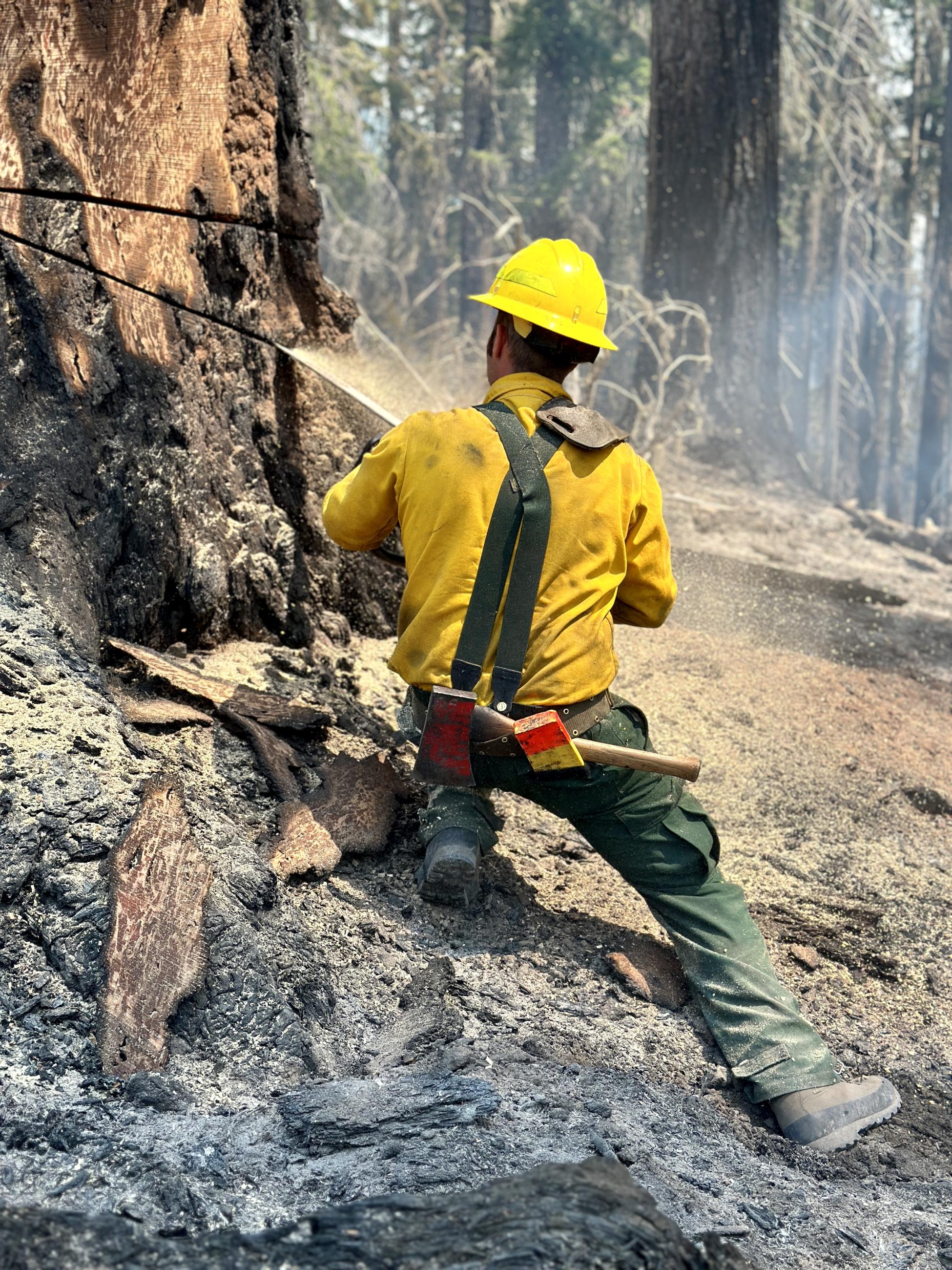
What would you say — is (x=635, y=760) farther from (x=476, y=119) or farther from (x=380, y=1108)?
(x=476, y=119)

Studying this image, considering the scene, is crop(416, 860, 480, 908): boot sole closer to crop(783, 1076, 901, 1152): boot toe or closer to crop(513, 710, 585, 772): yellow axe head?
crop(513, 710, 585, 772): yellow axe head

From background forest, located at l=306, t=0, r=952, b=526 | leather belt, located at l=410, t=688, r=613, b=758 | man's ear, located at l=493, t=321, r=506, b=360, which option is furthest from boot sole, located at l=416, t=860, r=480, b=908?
background forest, located at l=306, t=0, r=952, b=526

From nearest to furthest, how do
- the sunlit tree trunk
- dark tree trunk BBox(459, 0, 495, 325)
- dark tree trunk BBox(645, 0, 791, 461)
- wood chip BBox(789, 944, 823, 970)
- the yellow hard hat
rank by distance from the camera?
1. the yellow hard hat
2. wood chip BBox(789, 944, 823, 970)
3. dark tree trunk BBox(645, 0, 791, 461)
4. the sunlit tree trunk
5. dark tree trunk BBox(459, 0, 495, 325)

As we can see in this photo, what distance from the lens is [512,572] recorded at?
243 centimetres

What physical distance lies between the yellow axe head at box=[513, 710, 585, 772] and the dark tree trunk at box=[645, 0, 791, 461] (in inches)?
224

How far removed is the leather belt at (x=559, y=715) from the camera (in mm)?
2480

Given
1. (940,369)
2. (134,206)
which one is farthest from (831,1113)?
(940,369)

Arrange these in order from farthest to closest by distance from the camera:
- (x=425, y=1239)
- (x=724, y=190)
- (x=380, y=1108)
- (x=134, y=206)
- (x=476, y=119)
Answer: (x=476, y=119)
(x=724, y=190)
(x=134, y=206)
(x=380, y=1108)
(x=425, y=1239)

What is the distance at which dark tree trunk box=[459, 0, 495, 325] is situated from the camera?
19844 mm

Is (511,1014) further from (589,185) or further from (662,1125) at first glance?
(589,185)

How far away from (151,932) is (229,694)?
3.13 feet

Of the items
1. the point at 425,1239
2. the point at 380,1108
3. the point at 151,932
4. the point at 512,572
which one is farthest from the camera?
the point at 512,572

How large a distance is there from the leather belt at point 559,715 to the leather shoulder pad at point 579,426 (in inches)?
24.0

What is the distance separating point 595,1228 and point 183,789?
1336 mm
